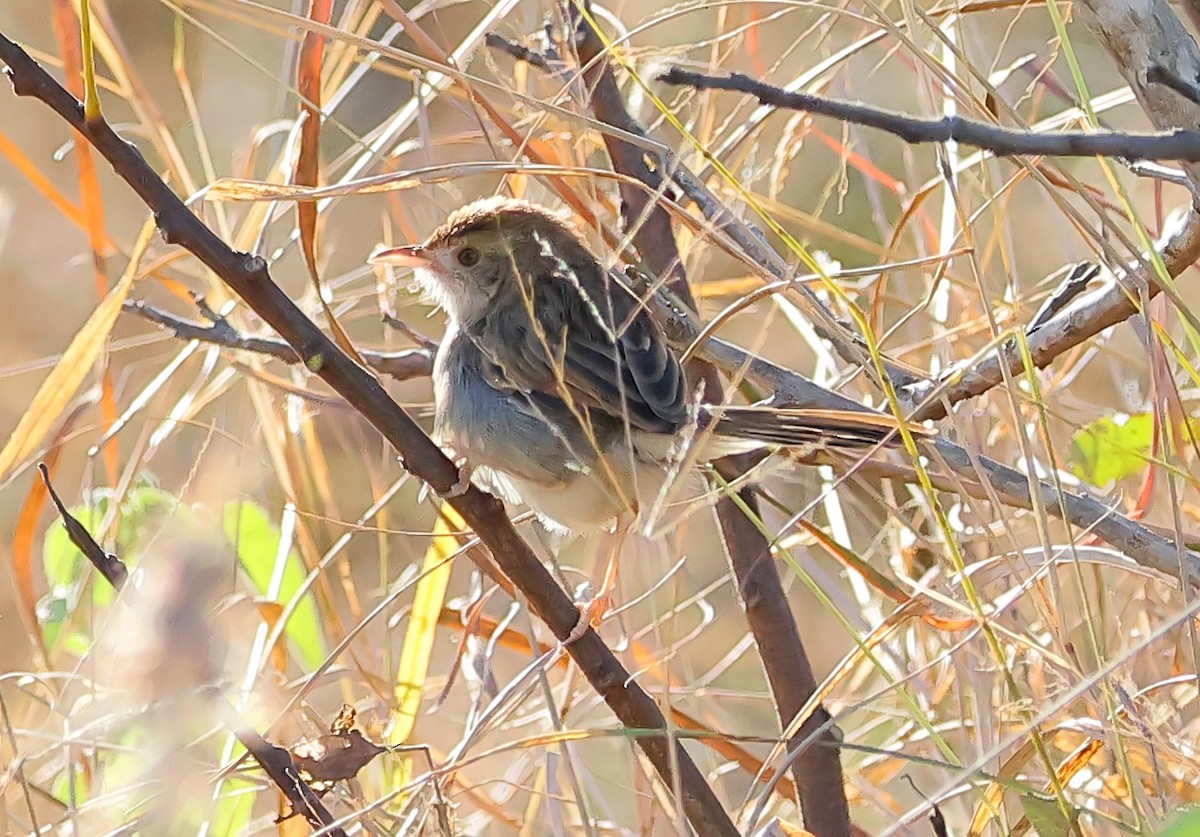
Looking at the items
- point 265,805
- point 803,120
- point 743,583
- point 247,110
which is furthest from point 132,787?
point 247,110

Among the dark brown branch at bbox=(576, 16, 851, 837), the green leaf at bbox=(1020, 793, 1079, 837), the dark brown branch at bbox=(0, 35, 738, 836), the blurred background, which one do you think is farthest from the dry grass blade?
the green leaf at bbox=(1020, 793, 1079, 837)

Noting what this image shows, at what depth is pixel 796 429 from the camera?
2.40 metres

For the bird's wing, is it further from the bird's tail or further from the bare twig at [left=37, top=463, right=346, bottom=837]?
the bare twig at [left=37, top=463, right=346, bottom=837]

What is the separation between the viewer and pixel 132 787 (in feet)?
4.85

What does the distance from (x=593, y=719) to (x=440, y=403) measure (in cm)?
83

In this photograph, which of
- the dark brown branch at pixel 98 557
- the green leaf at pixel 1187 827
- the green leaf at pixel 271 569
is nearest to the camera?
the green leaf at pixel 1187 827

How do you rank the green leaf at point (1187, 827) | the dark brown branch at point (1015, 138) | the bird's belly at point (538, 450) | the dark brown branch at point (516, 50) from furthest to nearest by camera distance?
the bird's belly at point (538, 450) < the dark brown branch at point (516, 50) < the dark brown branch at point (1015, 138) < the green leaf at point (1187, 827)

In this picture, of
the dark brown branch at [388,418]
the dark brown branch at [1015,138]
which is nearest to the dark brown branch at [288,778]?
the dark brown branch at [388,418]

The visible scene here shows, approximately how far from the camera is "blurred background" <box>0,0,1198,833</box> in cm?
168

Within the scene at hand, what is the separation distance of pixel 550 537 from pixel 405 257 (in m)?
1.40

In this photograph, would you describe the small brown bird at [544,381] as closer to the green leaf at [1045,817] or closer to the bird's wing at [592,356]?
the bird's wing at [592,356]

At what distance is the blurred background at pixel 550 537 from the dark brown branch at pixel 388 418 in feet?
0.33

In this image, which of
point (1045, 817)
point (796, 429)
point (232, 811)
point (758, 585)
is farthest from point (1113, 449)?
point (232, 811)

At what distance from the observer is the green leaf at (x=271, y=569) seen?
2553 mm
